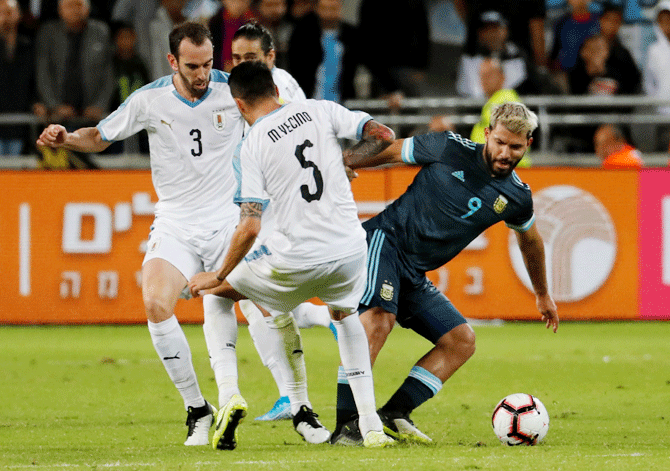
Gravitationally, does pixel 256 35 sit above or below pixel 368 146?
above

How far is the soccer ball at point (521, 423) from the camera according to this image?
5711 mm

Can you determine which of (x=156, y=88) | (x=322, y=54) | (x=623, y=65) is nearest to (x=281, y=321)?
(x=156, y=88)

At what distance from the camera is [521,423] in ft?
18.8

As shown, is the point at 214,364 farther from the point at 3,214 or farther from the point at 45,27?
the point at 45,27

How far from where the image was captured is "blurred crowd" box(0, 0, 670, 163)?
12.9 metres

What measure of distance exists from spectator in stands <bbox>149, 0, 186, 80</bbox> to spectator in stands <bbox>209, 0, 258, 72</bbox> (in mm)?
752

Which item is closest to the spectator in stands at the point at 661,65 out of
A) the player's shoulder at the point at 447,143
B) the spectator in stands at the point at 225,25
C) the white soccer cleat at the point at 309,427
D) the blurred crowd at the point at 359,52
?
the blurred crowd at the point at 359,52

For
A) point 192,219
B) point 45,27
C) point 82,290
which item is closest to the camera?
point 192,219

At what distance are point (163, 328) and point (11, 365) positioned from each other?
380 centimetres

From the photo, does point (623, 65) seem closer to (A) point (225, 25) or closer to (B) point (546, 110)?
(B) point (546, 110)

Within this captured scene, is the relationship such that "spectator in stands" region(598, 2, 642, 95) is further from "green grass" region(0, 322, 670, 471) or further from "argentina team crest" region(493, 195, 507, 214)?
"argentina team crest" region(493, 195, 507, 214)

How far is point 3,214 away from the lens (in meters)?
11.7

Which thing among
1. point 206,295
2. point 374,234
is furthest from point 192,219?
point 374,234

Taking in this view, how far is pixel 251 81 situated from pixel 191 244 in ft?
4.39
